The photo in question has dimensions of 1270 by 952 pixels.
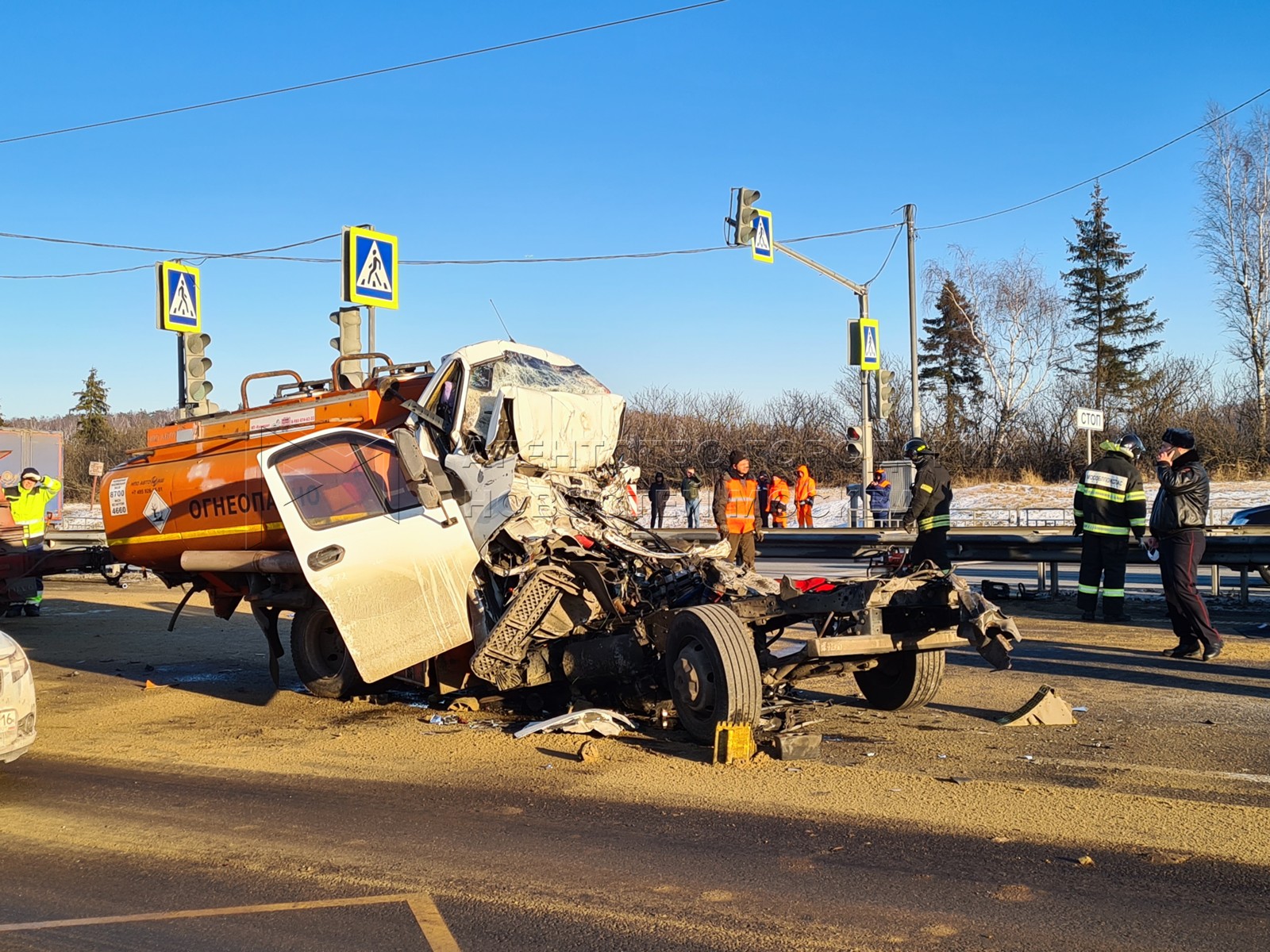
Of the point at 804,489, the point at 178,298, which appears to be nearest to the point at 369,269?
the point at 178,298

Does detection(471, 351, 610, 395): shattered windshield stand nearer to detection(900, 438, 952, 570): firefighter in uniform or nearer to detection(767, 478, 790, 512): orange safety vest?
detection(900, 438, 952, 570): firefighter in uniform

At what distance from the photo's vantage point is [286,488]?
755cm

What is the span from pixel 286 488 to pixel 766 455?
101ft

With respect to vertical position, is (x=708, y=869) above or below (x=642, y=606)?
below

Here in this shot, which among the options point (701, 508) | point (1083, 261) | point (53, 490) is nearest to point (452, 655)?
point (53, 490)

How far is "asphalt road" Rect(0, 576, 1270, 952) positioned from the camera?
398 centimetres

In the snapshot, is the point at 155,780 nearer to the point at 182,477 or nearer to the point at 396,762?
the point at 396,762

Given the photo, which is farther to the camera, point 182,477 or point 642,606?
point 182,477

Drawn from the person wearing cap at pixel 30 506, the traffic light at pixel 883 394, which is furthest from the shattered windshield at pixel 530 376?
the traffic light at pixel 883 394

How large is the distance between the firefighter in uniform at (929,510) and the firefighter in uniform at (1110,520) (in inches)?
51.4

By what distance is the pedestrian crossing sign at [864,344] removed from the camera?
64.2 ft

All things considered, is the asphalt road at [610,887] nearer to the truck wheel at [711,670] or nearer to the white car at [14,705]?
the white car at [14,705]

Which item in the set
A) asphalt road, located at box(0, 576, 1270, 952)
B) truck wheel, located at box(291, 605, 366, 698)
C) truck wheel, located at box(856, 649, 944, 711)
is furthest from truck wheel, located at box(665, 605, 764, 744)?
truck wheel, located at box(291, 605, 366, 698)

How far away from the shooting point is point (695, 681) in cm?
645
